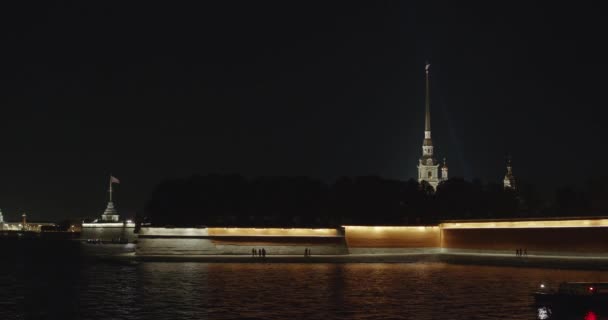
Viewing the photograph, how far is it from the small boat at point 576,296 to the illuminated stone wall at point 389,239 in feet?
178

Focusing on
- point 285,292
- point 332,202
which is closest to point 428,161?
point 332,202

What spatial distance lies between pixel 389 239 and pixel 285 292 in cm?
4512

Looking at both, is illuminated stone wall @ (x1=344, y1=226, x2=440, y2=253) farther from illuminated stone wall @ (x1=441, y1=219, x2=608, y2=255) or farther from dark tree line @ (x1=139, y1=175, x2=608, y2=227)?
dark tree line @ (x1=139, y1=175, x2=608, y2=227)

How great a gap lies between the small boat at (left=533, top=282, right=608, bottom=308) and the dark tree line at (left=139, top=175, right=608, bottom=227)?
66.6 m

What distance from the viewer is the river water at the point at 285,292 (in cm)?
4212

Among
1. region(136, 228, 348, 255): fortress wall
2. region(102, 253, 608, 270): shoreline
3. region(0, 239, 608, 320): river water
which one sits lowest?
region(0, 239, 608, 320): river water

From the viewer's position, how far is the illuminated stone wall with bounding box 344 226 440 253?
95.5m

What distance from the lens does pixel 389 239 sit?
3760 inches

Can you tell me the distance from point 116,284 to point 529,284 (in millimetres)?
26687

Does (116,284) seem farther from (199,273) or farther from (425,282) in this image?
(425,282)

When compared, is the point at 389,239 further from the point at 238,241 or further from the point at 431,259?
the point at 238,241

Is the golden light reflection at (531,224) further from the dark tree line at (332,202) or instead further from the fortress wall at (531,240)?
the dark tree line at (332,202)

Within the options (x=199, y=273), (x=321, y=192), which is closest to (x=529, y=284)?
(x=199, y=273)

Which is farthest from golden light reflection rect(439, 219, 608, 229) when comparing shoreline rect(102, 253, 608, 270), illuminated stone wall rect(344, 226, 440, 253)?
shoreline rect(102, 253, 608, 270)
